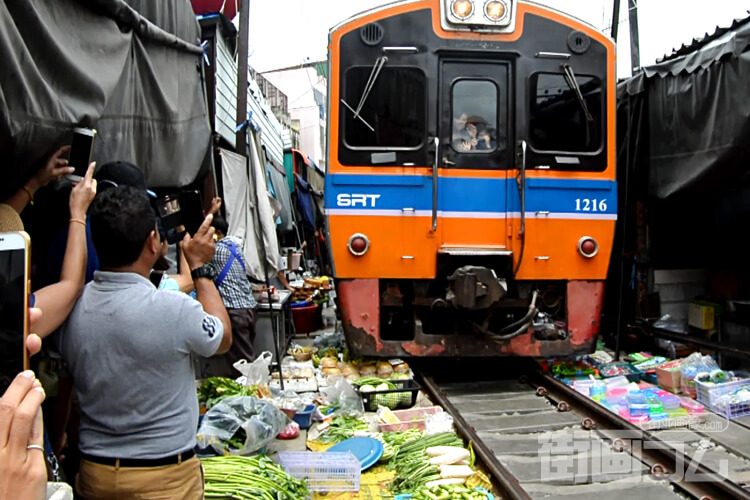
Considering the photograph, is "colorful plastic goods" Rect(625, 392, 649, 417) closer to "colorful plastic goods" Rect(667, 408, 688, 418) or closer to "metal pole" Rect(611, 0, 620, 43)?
"colorful plastic goods" Rect(667, 408, 688, 418)

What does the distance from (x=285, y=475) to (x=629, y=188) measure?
596 centimetres

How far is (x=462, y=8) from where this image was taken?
233 inches

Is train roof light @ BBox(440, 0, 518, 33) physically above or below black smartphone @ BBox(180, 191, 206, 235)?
above

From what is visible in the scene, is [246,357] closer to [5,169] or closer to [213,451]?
[213,451]

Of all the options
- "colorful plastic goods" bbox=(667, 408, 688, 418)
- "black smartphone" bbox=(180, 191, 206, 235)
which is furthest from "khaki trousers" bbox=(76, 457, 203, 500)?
"colorful plastic goods" bbox=(667, 408, 688, 418)

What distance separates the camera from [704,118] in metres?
6.16

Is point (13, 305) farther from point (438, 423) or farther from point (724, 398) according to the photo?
point (724, 398)

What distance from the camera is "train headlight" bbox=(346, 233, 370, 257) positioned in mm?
5859

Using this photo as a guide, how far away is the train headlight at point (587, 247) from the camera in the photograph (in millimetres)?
5941

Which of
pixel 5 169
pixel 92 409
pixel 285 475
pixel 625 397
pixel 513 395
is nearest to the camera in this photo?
pixel 92 409

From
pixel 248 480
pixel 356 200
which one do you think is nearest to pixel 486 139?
pixel 356 200

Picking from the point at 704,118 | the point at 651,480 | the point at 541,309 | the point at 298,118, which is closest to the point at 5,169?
the point at 651,480

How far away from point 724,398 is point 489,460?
7.93 ft

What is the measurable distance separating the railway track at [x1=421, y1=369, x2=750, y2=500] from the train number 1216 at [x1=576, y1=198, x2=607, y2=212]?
173 centimetres
